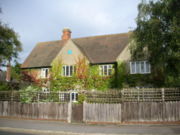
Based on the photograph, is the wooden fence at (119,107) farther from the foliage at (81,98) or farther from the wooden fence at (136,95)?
the foliage at (81,98)

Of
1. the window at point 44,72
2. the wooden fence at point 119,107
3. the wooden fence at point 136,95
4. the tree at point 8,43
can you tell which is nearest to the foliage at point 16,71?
the window at point 44,72

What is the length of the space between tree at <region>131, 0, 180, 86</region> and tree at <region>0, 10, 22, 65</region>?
15.2 meters

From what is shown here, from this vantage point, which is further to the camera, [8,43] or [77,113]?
[8,43]

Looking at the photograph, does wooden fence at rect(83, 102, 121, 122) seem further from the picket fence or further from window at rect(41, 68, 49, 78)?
window at rect(41, 68, 49, 78)

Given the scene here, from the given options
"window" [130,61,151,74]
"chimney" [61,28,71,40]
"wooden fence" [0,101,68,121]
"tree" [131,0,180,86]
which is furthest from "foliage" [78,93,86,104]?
"chimney" [61,28,71,40]

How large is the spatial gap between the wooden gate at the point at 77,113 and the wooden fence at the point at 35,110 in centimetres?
65

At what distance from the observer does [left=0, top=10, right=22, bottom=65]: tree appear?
24.5m

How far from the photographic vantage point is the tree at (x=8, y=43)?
80.4ft

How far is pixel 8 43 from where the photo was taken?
2531cm

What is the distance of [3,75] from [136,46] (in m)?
33.6

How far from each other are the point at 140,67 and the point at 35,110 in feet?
44.3

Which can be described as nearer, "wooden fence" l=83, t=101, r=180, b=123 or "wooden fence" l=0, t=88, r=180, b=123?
"wooden fence" l=83, t=101, r=180, b=123

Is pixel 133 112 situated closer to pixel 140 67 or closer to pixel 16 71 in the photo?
pixel 140 67

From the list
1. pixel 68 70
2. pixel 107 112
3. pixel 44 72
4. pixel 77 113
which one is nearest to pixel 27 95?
pixel 77 113
